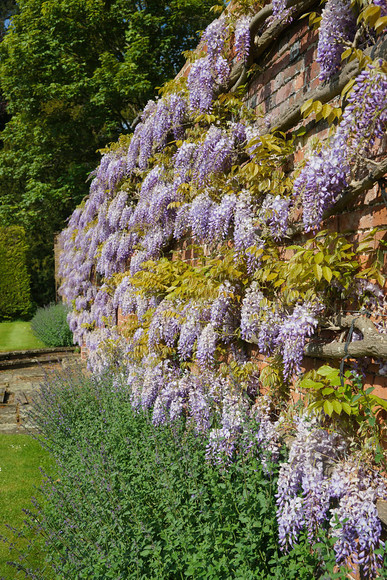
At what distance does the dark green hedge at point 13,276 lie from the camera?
17141 mm

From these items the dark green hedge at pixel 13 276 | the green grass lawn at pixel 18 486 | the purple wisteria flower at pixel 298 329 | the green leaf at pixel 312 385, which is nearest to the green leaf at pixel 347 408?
the green leaf at pixel 312 385

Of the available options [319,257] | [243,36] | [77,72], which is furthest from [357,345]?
[77,72]

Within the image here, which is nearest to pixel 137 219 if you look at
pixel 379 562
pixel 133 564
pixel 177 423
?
pixel 177 423

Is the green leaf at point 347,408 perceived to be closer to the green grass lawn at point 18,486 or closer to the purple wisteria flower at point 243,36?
the green grass lawn at point 18,486

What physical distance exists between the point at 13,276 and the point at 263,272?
16139 millimetres

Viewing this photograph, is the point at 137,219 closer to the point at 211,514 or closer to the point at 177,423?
the point at 177,423

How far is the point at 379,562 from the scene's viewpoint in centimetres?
183

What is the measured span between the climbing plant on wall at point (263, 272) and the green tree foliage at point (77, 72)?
9380 millimetres

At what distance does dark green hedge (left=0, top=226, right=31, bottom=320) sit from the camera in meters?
17.1

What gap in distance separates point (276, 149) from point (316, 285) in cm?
87

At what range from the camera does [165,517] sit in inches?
101

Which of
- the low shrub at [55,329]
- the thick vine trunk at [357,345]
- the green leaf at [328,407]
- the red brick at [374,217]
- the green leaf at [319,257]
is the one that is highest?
the red brick at [374,217]

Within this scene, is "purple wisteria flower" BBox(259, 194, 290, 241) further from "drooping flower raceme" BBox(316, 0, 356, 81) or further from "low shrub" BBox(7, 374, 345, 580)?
"low shrub" BBox(7, 374, 345, 580)

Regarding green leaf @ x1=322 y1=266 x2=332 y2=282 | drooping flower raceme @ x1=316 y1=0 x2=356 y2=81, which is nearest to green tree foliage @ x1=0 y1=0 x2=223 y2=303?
drooping flower raceme @ x1=316 y1=0 x2=356 y2=81
